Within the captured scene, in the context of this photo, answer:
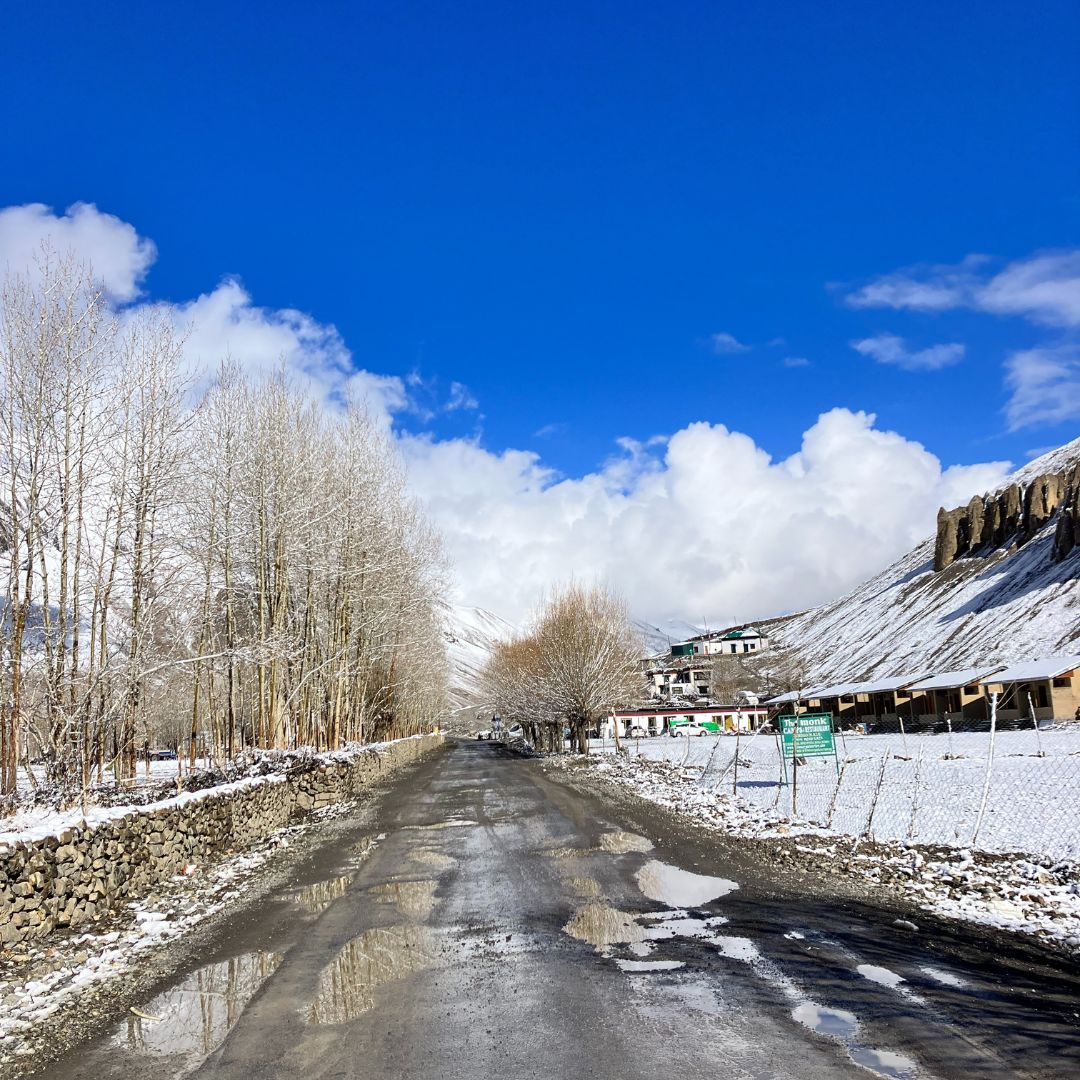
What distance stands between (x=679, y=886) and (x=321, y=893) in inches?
182

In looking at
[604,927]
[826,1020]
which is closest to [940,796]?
[604,927]

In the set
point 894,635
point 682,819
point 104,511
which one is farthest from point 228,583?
point 894,635

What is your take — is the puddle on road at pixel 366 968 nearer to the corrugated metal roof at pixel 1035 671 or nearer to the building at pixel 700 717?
the corrugated metal roof at pixel 1035 671

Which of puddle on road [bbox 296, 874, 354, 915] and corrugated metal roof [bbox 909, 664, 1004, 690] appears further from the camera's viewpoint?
corrugated metal roof [bbox 909, 664, 1004, 690]

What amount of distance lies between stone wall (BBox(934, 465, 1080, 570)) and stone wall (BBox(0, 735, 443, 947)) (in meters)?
119

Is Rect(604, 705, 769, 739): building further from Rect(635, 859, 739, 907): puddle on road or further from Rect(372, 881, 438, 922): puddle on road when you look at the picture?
Rect(372, 881, 438, 922): puddle on road

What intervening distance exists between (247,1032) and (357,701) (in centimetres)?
3320

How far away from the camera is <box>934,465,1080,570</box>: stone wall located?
112 m

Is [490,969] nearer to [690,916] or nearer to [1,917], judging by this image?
[690,916]

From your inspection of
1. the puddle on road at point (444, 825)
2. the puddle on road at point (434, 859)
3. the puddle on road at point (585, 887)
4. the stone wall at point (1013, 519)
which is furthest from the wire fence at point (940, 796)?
the stone wall at point (1013, 519)

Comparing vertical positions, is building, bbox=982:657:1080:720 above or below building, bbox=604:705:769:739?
above

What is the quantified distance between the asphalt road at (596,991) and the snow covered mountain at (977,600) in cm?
8168

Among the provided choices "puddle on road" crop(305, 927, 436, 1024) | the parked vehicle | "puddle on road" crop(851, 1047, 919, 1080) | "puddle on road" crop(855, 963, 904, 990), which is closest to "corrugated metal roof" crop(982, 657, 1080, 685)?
the parked vehicle

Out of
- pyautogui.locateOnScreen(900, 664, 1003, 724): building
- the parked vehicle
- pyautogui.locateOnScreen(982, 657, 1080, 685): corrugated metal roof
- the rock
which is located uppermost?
the rock
